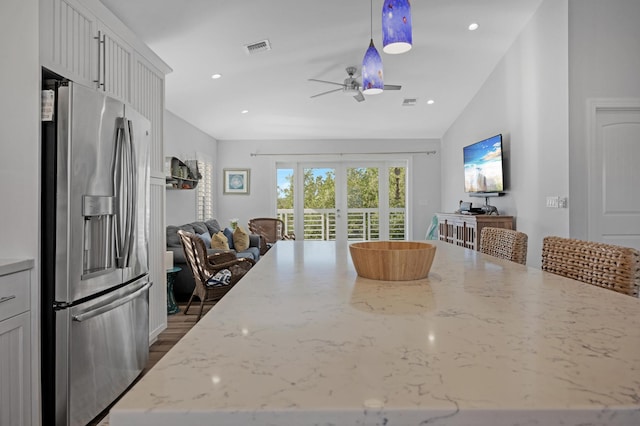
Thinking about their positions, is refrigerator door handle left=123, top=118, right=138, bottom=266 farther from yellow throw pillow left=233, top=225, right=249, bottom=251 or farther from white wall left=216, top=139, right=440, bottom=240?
white wall left=216, top=139, right=440, bottom=240

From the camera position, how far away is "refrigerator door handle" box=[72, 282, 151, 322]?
1849 mm

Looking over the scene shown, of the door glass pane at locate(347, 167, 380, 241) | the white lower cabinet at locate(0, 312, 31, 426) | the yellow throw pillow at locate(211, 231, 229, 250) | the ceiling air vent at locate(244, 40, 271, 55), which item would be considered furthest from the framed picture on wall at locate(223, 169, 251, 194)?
the white lower cabinet at locate(0, 312, 31, 426)

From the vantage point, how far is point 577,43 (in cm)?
340

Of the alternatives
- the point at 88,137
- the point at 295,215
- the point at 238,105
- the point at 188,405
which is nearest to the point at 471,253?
the point at 188,405

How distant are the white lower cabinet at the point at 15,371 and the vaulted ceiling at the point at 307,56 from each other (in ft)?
7.16

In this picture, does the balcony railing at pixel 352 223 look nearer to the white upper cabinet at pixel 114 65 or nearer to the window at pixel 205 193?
the window at pixel 205 193

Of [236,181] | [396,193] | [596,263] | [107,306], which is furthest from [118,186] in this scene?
[396,193]

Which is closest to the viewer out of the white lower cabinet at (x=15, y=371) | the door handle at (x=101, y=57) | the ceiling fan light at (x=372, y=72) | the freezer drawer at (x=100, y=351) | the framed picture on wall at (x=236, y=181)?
the white lower cabinet at (x=15, y=371)

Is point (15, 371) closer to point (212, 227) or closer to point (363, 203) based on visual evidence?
point (212, 227)

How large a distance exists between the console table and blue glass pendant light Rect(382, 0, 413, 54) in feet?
10.4

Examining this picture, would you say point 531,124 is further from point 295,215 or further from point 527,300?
point 295,215

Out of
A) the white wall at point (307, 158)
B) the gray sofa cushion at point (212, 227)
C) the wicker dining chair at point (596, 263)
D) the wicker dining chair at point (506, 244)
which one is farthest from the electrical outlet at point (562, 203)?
the gray sofa cushion at point (212, 227)

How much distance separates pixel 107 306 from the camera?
204 centimetres

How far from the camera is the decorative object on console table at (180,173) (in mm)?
4711
